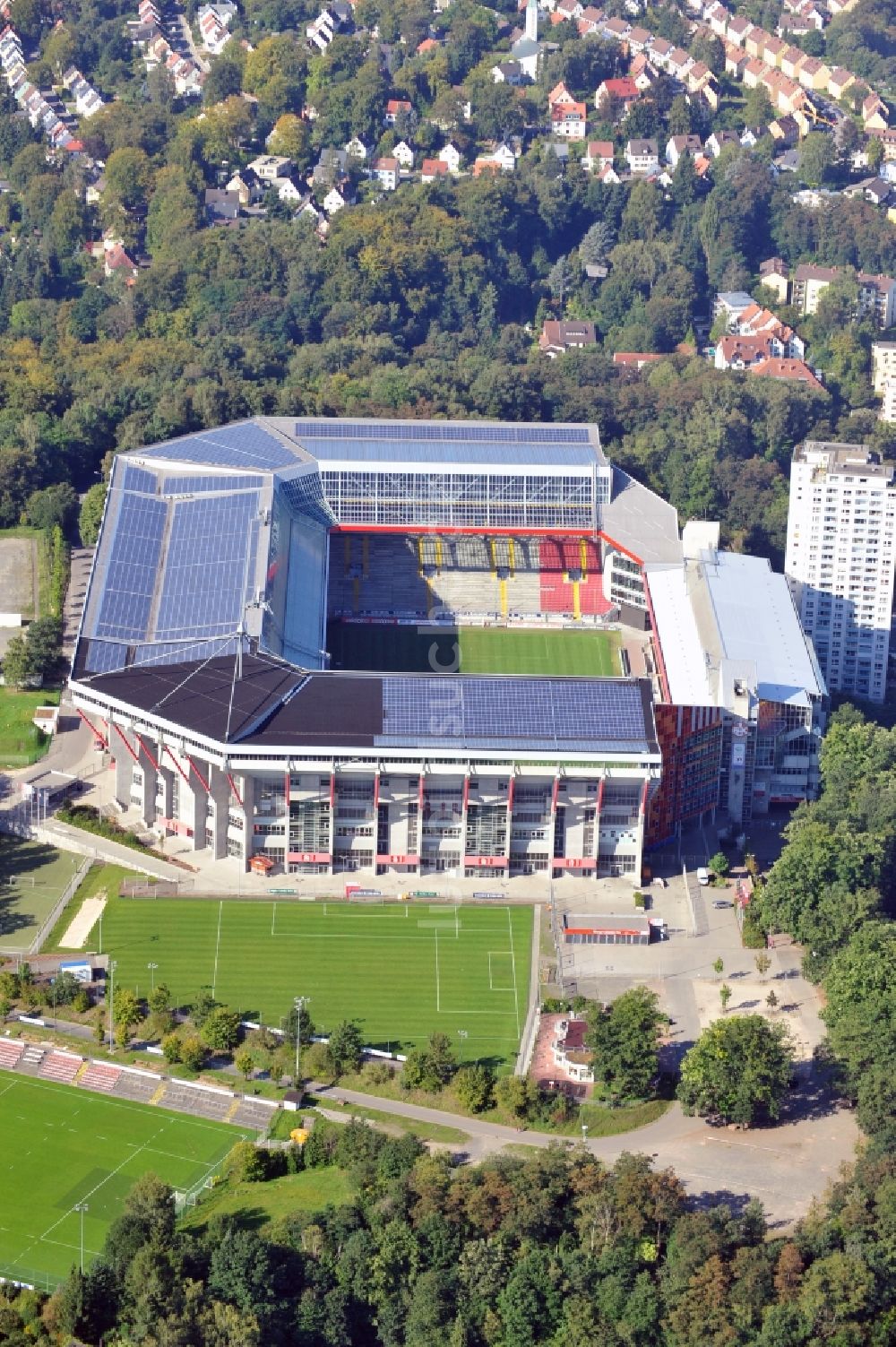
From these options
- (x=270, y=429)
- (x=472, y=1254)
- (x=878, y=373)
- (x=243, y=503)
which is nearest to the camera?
(x=472, y=1254)

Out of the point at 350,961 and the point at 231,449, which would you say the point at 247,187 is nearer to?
the point at 231,449

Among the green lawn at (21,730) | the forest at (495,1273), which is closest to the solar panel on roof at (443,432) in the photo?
the green lawn at (21,730)

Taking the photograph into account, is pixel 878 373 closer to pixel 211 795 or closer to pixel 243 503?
pixel 243 503

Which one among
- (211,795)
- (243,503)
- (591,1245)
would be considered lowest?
(591,1245)

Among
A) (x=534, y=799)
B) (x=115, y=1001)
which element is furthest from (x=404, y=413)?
(x=115, y=1001)

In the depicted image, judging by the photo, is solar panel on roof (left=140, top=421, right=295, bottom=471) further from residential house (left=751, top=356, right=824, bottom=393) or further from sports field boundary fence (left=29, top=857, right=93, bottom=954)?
residential house (left=751, top=356, right=824, bottom=393)

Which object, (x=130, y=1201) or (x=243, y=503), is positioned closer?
(x=130, y=1201)

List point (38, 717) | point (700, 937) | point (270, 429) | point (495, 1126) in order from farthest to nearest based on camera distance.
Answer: point (270, 429) < point (38, 717) < point (700, 937) < point (495, 1126)
